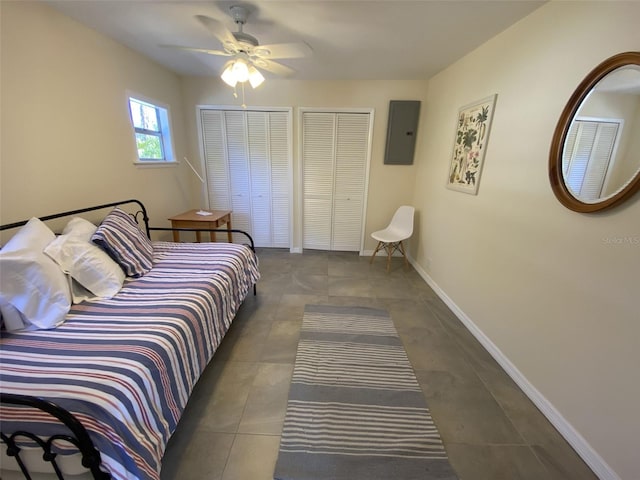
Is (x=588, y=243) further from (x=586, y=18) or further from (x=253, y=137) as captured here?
(x=253, y=137)

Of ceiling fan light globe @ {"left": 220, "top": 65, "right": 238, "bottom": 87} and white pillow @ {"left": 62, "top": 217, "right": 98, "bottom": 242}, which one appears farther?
ceiling fan light globe @ {"left": 220, "top": 65, "right": 238, "bottom": 87}

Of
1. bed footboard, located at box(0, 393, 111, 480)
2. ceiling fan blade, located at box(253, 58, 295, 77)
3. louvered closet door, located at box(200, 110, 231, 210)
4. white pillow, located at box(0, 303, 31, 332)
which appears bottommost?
bed footboard, located at box(0, 393, 111, 480)

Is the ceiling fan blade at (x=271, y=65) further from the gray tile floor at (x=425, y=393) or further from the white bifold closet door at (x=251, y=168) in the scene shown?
the gray tile floor at (x=425, y=393)

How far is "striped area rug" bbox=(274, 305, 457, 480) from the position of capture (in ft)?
4.17

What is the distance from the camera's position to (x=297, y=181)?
3.84m

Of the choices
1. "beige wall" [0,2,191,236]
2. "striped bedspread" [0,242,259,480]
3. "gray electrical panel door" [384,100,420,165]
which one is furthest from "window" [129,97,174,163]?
"gray electrical panel door" [384,100,420,165]

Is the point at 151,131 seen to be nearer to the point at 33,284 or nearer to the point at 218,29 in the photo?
the point at 218,29

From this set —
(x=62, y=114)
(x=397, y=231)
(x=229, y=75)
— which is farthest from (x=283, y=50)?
(x=397, y=231)

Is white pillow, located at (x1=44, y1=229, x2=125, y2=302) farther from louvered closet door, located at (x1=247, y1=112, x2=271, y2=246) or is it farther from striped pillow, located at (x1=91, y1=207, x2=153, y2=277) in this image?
louvered closet door, located at (x1=247, y1=112, x2=271, y2=246)

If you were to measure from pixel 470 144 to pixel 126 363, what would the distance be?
2.96 m

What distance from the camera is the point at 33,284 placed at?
1.27 m

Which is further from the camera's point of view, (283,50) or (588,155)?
(283,50)

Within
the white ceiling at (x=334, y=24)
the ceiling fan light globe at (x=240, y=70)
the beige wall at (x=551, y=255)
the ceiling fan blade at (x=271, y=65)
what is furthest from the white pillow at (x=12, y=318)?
the beige wall at (x=551, y=255)

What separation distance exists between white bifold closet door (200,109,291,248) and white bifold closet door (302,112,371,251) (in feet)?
1.01
